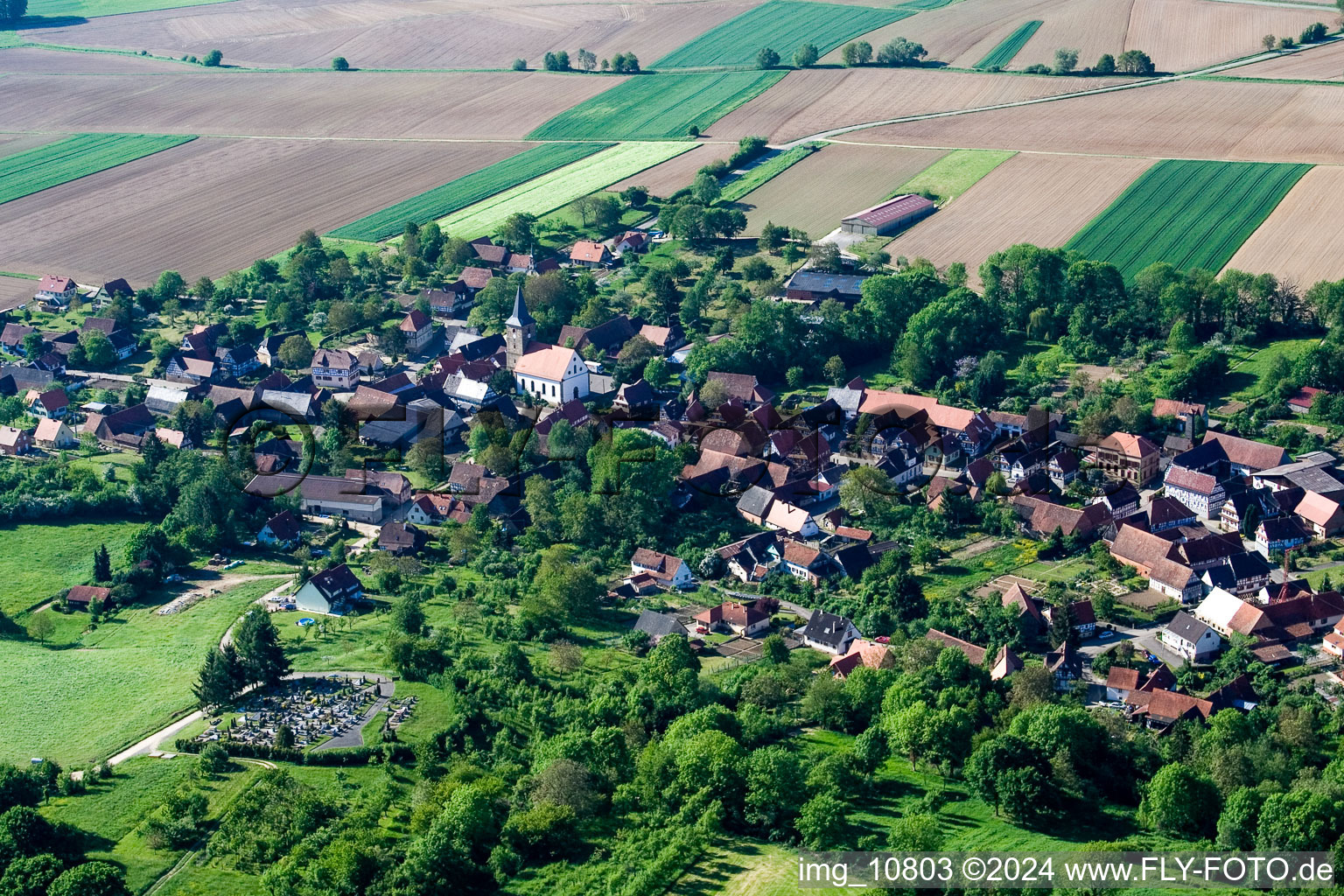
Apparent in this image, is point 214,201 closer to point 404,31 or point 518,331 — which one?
point 518,331

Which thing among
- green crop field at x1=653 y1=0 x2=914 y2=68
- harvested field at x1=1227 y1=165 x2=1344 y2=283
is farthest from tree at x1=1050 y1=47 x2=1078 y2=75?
harvested field at x1=1227 y1=165 x2=1344 y2=283

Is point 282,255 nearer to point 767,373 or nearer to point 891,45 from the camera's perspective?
point 767,373

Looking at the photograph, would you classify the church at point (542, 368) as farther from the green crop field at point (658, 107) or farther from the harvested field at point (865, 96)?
the green crop field at point (658, 107)

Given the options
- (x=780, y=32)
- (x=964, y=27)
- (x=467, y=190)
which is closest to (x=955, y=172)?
(x=467, y=190)

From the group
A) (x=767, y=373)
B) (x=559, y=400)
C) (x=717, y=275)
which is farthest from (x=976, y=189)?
(x=559, y=400)

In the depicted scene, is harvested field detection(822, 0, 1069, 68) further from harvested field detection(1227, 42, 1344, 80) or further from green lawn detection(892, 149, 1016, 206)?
green lawn detection(892, 149, 1016, 206)

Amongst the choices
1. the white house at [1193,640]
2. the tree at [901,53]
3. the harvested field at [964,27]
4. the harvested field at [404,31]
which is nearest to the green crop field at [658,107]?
the tree at [901,53]
